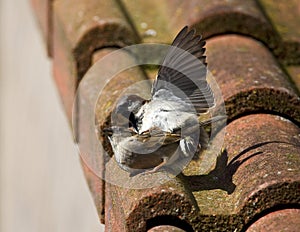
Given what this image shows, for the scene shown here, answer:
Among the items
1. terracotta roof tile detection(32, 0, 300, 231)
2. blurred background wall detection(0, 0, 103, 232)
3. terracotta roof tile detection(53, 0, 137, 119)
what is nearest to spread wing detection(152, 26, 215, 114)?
terracotta roof tile detection(32, 0, 300, 231)

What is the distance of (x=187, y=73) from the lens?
94.7 inches

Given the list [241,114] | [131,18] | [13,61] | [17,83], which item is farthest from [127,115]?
[13,61]

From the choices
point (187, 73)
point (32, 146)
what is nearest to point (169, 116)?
point (187, 73)

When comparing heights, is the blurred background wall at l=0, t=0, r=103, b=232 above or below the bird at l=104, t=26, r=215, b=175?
above

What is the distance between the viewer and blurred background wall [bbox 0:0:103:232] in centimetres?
395

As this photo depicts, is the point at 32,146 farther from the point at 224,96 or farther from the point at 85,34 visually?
the point at 224,96

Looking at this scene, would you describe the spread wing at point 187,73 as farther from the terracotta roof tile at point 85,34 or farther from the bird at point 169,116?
the terracotta roof tile at point 85,34

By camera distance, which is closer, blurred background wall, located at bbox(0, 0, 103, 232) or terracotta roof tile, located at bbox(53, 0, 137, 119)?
terracotta roof tile, located at bbox(53, 0, 137, 119)

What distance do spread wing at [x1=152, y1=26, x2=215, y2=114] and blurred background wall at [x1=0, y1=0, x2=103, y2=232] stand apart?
0.75 meters

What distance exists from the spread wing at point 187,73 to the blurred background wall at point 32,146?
75 centimetres

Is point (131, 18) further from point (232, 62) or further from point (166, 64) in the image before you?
point (166, 64)

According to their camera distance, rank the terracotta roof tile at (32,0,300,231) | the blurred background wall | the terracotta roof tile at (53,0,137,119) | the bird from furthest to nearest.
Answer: the blurred background wall
the terracotta roof tile at (53,0,137,119)
the bird
the terracotta roof tile at (32,0,300,231)

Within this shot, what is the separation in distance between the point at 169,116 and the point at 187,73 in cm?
13

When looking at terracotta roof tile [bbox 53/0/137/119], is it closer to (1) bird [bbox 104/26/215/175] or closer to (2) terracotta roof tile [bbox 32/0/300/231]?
(2) terracotta roof tile [bbox 32/0/300/231]
